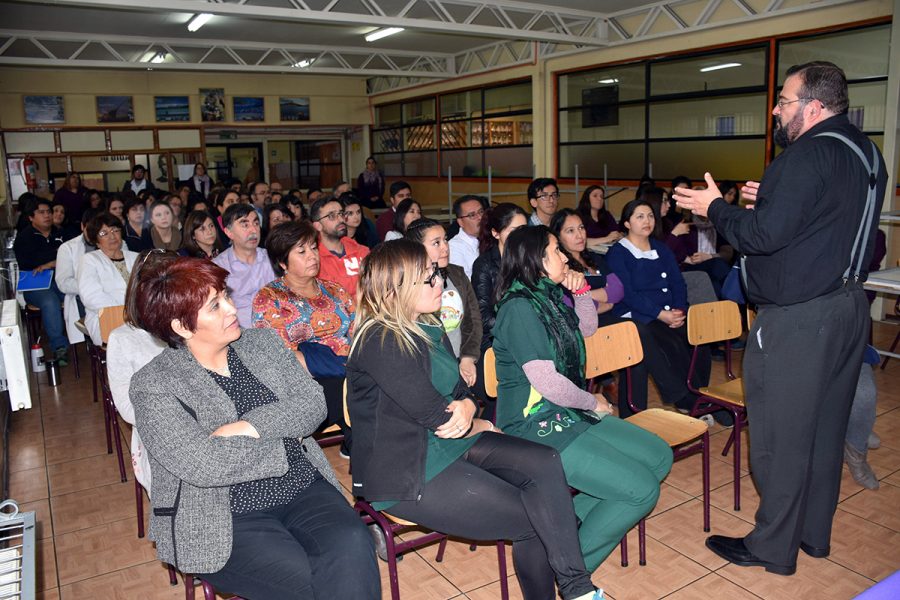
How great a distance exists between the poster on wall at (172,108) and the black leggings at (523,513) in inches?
493

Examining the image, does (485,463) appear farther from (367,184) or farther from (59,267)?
(367,184)

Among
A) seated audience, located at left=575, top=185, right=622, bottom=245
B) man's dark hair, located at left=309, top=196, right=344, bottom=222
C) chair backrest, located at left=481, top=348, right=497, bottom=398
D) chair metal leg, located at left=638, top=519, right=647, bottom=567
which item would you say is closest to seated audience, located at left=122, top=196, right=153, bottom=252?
man's dark hair, located at left=309, top=196, right=344, bottom=222

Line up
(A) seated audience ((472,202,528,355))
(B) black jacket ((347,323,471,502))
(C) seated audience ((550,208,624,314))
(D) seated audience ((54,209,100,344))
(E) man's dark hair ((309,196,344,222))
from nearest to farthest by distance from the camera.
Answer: (B) black jacket ((347,323,471,502)) < (A) seated audience ((472,202,528,355)) < (C) seated audience ((550,208,624,314)) < (E) man's dark hair ((309,196,344,222)) < (D) seated audience ((54,209,100,344))

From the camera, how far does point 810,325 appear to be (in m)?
2.26

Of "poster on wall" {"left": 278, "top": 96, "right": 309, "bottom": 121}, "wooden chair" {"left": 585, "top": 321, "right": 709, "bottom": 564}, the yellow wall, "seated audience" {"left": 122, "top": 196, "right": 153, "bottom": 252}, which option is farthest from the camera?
"poster on wall" {"left": 278, "top": 96, "right": 309, "bottom": 121}

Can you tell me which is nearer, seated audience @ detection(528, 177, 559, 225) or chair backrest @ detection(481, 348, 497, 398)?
chair backrest @ detection(481, 348, 497, 398)

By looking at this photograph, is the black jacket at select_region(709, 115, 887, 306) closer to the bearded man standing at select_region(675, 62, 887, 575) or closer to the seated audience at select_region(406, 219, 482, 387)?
the bearded man standing at select_region(675, 62, 887, 575)

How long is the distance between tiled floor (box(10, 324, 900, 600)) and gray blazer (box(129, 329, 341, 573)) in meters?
0.87

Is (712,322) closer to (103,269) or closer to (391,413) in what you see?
(391,413)

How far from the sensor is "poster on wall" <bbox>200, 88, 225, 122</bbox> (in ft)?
43.1

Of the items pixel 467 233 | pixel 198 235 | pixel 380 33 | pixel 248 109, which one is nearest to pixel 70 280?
pixel 198 235

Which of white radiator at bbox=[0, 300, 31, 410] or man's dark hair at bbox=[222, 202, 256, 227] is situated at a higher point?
man's dark hair at bbox=[222, 202, 256, 227]

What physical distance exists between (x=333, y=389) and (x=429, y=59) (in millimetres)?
10205

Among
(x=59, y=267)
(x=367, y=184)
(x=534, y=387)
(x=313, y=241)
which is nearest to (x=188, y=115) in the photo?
(x=367, y=184)
